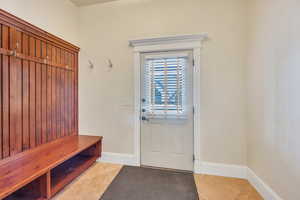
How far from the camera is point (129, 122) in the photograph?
2.75 meters

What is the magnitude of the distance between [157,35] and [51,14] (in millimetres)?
1720

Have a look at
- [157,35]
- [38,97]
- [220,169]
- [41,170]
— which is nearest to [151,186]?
[220,169]

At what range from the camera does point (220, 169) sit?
2400 mm

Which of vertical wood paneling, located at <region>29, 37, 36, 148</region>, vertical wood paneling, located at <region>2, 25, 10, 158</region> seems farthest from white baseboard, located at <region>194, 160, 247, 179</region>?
vertical wood paneling, located at <region>2, 25, 10, 158</region>

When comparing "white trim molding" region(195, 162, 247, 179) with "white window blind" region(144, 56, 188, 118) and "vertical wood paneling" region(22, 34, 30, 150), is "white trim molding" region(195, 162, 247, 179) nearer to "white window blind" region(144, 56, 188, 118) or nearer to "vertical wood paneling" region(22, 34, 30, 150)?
"white window blind" region(144, 56, 188, 118)

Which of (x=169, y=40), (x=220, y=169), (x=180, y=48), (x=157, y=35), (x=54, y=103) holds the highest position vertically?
(x=157, y=35)

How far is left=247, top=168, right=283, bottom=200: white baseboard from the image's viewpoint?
5.60 ft

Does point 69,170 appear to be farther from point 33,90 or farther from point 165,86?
point 165,86

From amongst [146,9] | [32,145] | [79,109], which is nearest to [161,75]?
[146,9]

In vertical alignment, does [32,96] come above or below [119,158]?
above

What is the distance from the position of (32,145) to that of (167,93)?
6.88ft

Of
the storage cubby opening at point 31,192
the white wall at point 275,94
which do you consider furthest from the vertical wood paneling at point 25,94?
the white wall at point 275,94

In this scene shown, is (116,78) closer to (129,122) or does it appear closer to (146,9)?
(129,122)

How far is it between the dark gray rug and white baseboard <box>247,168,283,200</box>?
0.80 meters
